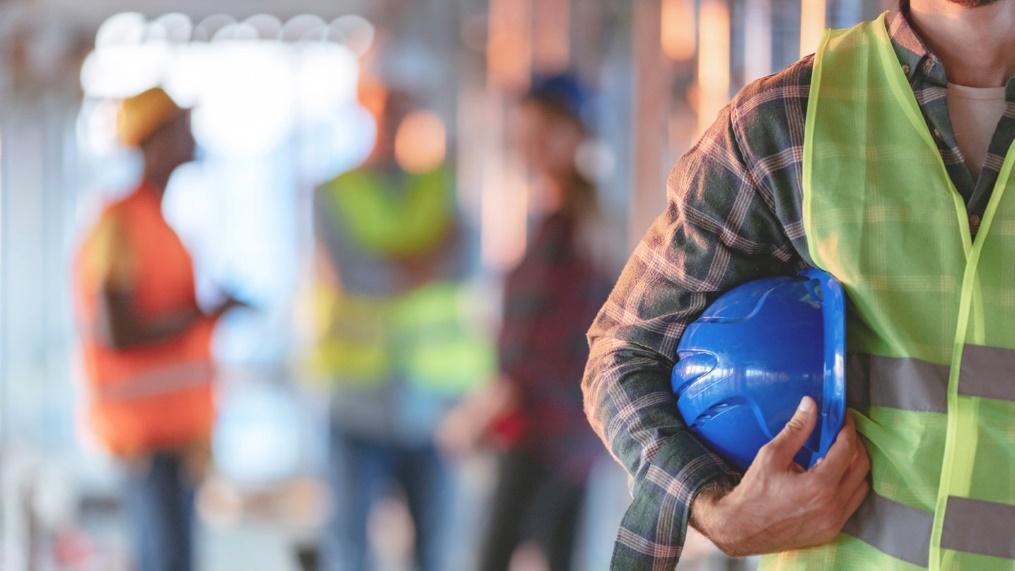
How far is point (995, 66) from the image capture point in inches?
67.8

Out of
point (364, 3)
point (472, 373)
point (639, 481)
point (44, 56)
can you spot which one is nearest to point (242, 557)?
point (472, 373)

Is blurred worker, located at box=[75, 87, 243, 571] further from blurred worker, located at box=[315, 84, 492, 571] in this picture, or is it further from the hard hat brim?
the hard hat brim

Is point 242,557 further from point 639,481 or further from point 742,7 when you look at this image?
point 639,481

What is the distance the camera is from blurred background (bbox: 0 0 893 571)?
4875mm

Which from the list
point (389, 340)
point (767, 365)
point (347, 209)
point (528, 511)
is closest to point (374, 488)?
A: point (389, 340)

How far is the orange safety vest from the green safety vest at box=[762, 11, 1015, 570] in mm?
3589

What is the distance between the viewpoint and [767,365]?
1727mm

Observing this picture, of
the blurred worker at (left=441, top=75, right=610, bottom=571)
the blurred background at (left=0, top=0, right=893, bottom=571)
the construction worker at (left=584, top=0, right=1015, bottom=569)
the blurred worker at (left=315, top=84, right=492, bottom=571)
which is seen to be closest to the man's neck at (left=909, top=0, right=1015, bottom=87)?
the construction worker at (left=584, top=0, right=1015, bottom=569)

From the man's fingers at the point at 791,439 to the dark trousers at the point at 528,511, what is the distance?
3145mm

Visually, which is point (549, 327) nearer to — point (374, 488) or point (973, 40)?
point (374, 488)

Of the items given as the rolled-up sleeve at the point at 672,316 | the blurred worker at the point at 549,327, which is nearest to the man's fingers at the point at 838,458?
the rolled-up sleeve at the point at 672,316

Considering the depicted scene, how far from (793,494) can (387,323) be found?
151 inches

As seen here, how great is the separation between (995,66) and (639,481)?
0.63 m

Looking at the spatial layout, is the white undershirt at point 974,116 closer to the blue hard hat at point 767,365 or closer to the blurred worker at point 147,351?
the blue hard hat at point 767,365
